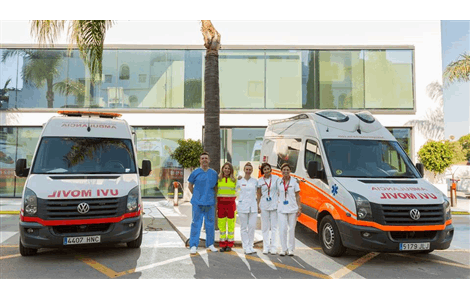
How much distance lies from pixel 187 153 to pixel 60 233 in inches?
360

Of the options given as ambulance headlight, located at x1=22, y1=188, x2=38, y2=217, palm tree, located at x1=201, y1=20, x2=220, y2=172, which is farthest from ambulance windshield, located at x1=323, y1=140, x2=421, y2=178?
ambulance headlight, located at x1=22, y1=188, x2=38, y2=217

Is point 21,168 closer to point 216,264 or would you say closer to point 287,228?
point 216,264

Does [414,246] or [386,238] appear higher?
[386,238]

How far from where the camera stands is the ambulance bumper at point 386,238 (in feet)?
19.9

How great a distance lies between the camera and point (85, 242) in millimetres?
6125

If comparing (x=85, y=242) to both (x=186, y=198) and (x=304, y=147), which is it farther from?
(x=186, y=198)

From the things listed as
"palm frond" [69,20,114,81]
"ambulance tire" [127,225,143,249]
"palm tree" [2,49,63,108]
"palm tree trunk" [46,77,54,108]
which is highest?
"palm tree" [2,49,63,108]

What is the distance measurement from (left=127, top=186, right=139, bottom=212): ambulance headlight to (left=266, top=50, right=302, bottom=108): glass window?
10886 millimetres

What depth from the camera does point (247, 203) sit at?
698cm

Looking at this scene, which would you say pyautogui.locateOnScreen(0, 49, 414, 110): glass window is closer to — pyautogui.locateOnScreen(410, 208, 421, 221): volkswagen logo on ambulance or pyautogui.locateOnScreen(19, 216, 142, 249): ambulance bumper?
pyautogui.locateOnScreen(19, 216, 142, 249): ambulance bumper

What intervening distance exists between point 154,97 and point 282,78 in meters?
6.05

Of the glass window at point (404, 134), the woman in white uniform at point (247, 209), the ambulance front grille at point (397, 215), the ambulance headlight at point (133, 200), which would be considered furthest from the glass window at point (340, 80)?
the ambulance headlight at point (133, 200)

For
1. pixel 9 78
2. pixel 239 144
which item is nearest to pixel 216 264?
pixel 239 144

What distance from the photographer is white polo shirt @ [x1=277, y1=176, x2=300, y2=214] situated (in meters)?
6.85
